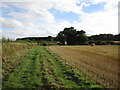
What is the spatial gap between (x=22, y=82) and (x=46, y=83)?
1244 millimetres

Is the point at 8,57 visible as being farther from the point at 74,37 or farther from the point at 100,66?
the point at 74,37

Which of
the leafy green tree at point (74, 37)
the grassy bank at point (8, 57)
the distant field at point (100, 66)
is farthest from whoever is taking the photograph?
the leafy green tree at point (74, 37)

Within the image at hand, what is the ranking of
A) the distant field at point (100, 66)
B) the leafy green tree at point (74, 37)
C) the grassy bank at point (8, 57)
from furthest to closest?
the leafy green tree at point (74, 37) → the grassy bank at point (8, 57) → the distant field at point (100, 66)

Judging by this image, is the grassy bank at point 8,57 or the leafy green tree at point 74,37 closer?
the grassy bank at point 8,57

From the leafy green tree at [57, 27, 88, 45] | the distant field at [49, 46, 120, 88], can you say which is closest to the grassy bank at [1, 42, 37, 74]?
the distant field at [49, 46, 120, 88]

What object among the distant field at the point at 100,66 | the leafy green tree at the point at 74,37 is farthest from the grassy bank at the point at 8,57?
the leafy green tree at the point at 74,37

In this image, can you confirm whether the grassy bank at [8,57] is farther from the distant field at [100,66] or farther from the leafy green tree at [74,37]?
the leafy green tree at [74,37]

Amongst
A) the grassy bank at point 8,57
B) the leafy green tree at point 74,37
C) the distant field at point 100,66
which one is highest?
the leafy green tree at point 74,37

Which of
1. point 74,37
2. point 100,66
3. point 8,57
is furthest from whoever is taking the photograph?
point 74,37

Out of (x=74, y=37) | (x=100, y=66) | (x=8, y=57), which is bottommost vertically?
(x=100, y=66)

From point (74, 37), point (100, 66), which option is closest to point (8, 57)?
point (100, 66)

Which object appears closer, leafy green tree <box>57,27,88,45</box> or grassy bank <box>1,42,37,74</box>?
grassy bank <box>1,42,37,74</box>

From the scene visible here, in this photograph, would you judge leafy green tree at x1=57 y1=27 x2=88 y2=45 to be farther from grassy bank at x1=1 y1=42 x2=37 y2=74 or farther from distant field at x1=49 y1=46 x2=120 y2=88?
grassy bank at x1=1 y1=42 x2=37 y2=74

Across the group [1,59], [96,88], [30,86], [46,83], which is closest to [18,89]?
[30,86]
